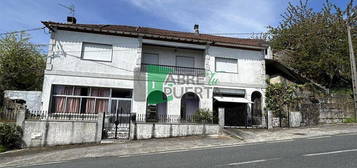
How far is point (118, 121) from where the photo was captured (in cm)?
1305

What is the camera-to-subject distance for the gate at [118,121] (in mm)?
12408

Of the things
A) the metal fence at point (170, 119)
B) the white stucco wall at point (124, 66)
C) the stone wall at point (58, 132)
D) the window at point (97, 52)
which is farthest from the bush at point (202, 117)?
the window at point (97, 52)

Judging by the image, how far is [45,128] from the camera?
37.6ft

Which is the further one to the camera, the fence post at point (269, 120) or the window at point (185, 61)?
the window at point (185, 61)

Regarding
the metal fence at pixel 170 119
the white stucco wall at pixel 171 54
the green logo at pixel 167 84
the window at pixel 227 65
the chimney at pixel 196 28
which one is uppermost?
the chimney at pixel 196 28

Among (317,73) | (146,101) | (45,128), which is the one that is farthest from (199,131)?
(317,73)

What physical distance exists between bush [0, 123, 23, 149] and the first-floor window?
9.27 ft

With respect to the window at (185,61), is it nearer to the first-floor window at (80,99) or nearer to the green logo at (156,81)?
the green logo at (156,81)

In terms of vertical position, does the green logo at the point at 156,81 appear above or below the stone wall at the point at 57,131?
above

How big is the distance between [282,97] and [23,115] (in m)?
17.0

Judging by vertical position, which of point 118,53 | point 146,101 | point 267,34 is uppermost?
point 267,34

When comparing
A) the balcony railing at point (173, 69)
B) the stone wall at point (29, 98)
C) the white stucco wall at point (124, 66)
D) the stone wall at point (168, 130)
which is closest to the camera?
the stone wall at point (168, 130)

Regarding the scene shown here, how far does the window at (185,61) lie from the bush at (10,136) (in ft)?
36.1

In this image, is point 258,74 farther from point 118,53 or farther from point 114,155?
point 114,155
